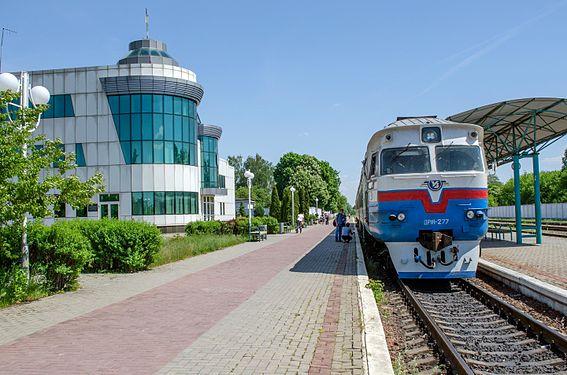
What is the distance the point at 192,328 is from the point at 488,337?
4053mm

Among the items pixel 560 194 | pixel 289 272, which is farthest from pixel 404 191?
pixel 560 194

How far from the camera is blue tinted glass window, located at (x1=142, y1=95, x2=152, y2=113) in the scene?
37.8 m

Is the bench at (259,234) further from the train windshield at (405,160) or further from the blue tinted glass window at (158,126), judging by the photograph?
the train windshield at (405,160)

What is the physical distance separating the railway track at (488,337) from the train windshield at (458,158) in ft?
8.63

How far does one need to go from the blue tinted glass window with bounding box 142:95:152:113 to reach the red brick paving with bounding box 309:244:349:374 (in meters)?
30.6

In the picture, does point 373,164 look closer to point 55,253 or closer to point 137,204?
point 55,253

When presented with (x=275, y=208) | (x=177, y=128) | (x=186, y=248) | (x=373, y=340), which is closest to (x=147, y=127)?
(x=177, y=128)

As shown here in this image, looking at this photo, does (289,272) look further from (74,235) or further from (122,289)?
(74,235)

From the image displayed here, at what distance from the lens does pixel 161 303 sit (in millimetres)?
8953

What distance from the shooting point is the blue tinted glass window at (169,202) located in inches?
1511

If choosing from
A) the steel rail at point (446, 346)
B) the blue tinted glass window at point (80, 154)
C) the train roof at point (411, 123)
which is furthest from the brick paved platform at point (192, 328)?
the blue tinted glass window at point (80, 154)

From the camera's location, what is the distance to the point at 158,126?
38.2 m

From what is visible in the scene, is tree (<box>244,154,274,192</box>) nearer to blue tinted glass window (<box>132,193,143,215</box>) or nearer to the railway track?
blue tinted glass window (<box>132,193,143,215</box>)

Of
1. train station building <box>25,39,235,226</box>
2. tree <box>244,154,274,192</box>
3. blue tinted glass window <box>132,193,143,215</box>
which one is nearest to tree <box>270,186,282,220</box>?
train station building <box>25,39,235,226</box>
